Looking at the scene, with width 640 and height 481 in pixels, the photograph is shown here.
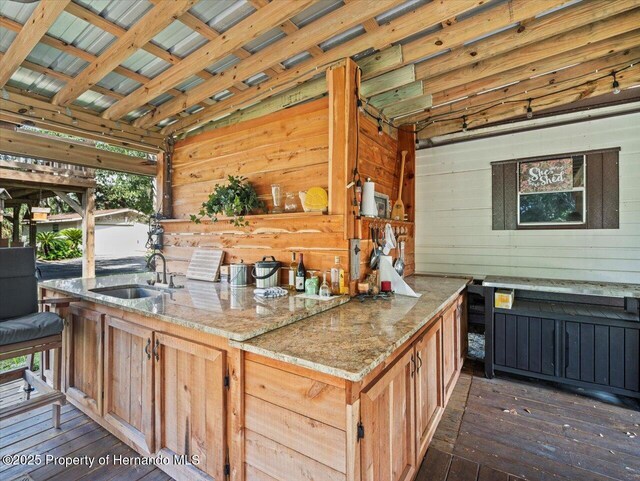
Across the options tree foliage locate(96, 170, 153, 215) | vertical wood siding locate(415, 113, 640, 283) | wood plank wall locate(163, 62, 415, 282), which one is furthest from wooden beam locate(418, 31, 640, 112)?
tree foliage locate(96, 170, 153, 215)

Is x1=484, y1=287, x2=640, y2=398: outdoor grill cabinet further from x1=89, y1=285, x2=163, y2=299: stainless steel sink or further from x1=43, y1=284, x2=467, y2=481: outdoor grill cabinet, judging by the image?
x1=89, y1=285, x2=163, y2=299: stainless steel sink

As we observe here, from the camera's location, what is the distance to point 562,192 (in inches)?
122

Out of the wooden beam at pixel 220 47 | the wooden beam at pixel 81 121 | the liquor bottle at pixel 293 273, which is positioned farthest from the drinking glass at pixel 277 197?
the wooden beam at pixel 81 121

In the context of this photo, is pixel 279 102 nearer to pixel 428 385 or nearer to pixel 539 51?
pixel 539 51

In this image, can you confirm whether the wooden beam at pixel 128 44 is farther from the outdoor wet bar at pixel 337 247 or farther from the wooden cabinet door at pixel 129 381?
the wooden cabinet door at pixel 129 381

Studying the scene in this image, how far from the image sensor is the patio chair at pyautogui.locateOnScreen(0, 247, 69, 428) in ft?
6.00

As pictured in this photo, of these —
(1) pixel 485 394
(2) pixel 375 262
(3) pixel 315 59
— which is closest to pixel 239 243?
(2) pixel 375 262

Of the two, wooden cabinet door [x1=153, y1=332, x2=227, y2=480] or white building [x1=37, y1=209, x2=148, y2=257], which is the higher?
white building [x1=37, y1=209, x2=148, y2=257]

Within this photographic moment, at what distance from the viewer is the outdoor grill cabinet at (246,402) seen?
1.10 meters

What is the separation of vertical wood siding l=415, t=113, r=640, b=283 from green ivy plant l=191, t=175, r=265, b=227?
2251 millimetres

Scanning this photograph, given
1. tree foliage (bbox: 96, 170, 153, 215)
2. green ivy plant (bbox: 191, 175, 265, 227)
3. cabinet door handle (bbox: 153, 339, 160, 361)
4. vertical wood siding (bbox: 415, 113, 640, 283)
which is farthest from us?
tree foliage (bbox: 96, 170, 153, 215)

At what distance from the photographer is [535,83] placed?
8.76ft

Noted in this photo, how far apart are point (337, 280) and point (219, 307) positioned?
82cm

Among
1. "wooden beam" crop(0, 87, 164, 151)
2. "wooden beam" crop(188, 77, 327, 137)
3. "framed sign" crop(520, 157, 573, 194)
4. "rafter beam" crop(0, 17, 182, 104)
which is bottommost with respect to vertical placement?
"framed sign" crop(520, 157, 573, 194)
